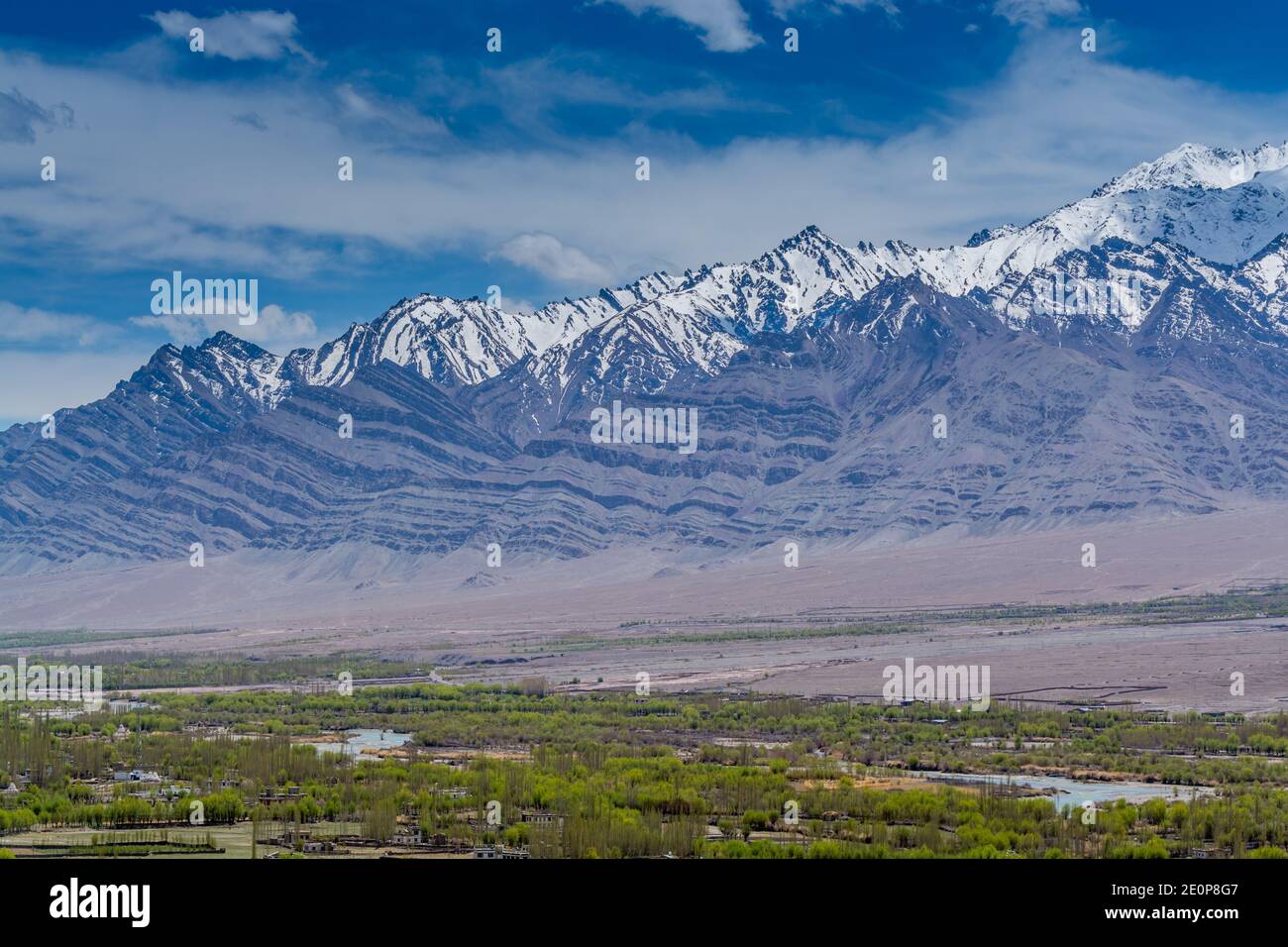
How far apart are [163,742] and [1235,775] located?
52654mm

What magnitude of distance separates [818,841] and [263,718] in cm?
6661

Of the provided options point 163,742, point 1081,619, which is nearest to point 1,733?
point 163,742

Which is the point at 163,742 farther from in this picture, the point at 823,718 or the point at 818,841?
the point at 818,841

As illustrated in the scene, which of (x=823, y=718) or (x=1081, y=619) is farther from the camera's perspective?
(x=1081, y=619)

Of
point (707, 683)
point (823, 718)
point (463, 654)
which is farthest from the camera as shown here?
point (463, 654)

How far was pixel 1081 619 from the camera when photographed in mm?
190875

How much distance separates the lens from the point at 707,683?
437 ft
